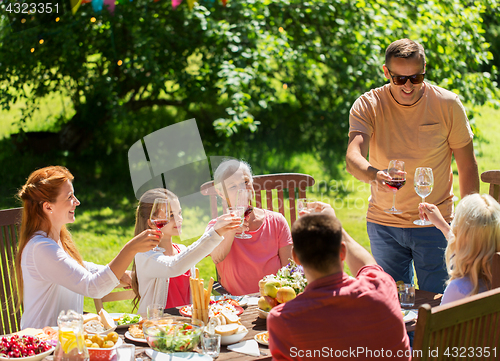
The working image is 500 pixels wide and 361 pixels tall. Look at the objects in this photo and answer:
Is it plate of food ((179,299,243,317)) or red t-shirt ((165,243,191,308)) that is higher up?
plate of food ((179,299,243,317))

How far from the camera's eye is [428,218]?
2898 millimetres

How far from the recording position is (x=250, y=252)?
3426 mm

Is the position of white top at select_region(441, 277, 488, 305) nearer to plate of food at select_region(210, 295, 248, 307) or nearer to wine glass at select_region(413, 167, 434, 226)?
wine glass at select_region(413, 167, 434, 226)

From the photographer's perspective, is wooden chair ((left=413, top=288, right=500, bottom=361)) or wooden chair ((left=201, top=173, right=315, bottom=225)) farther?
wooden chair ((left=201, top=173, right=315, bottom=225))

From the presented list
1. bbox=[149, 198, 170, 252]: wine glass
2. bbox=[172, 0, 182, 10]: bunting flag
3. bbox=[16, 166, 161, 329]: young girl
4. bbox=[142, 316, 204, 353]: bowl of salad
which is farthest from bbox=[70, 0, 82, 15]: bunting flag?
bbox=[142, 316, 204, 353]: bowl of salad

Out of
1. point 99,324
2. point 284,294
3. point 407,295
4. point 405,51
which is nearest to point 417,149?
point 405,51

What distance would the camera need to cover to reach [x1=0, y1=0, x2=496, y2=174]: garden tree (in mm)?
6828

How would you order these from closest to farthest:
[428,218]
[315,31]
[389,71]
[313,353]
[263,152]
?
[313,353] → [428,218] → [389,71] → [315,31] → [263,152]

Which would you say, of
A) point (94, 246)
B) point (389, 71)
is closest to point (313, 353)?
point (389, 71)

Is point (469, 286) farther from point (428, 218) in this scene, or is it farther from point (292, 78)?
point (292, 78)

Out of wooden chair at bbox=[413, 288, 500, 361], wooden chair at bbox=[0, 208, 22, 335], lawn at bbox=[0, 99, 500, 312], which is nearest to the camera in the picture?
wooden chair at bbox=[413, 288, 500, 361]

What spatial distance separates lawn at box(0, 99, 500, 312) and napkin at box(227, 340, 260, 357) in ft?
8.44

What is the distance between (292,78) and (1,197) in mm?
4236

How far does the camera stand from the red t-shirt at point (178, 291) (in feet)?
10.6
